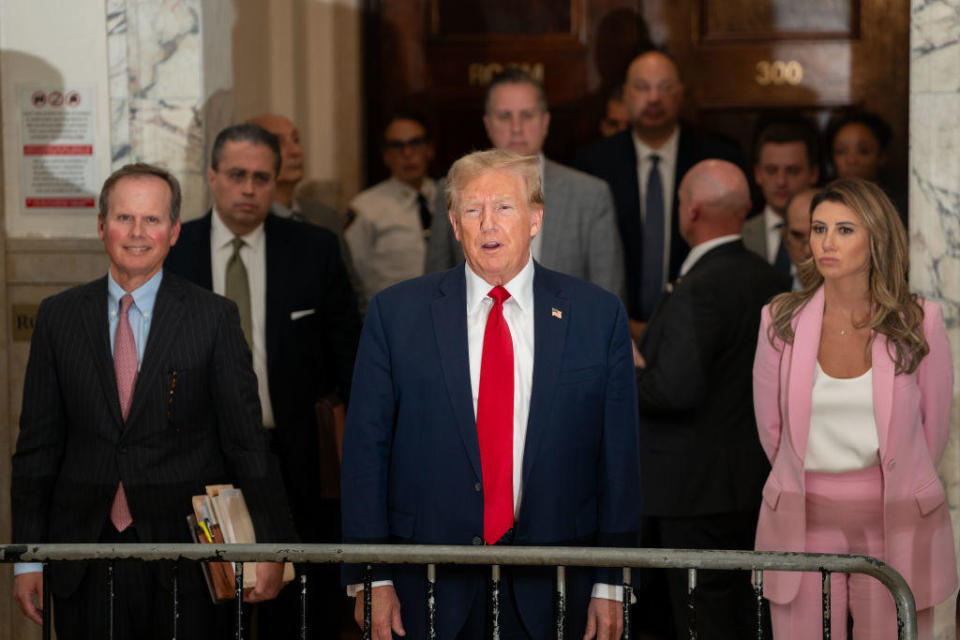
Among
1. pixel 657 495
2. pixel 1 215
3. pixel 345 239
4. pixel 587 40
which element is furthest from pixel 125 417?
pixel 587 40

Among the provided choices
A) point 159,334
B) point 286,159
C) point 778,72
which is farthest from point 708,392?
point 778,72

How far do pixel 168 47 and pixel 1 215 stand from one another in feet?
3.21

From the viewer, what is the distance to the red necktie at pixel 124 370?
3.53 meters

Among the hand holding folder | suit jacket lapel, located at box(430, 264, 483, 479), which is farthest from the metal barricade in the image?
the hand holding folder

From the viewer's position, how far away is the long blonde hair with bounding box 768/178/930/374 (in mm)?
3715

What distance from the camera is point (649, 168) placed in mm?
5961

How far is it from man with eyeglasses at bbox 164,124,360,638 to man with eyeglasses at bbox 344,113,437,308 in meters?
1.54

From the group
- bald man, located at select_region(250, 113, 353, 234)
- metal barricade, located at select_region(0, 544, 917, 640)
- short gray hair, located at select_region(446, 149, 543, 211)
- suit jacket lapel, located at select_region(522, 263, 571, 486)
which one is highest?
bald man, located at select_region(250, 113, 353, 234)

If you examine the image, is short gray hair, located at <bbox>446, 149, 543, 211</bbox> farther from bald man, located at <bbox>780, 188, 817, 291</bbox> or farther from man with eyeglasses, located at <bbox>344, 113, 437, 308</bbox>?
man with eyeglasses, located at <bbox>344, 113, 437, 308</bbox>

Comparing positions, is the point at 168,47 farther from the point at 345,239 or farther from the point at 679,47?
the point at 679,47

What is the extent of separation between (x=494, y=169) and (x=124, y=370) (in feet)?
3.89

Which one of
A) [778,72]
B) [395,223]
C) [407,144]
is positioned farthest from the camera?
[778,72]

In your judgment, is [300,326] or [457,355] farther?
[300,326]

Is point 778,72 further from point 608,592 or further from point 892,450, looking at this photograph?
point 608,592
